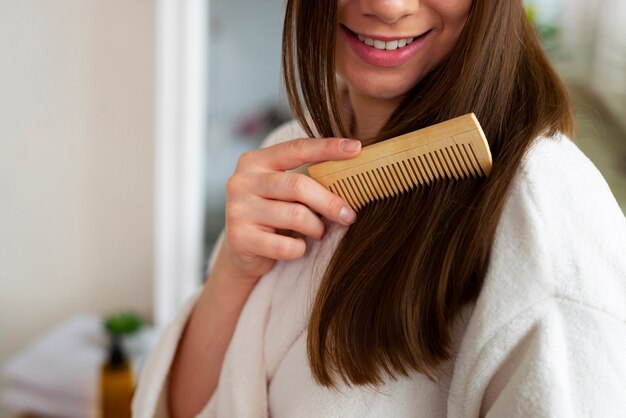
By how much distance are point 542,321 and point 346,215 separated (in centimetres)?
22

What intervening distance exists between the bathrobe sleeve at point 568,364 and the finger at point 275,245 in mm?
270

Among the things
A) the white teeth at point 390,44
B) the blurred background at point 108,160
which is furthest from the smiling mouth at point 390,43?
the blurred background at point 108,160

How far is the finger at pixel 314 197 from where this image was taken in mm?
628

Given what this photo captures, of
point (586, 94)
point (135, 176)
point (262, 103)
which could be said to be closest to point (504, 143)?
point (586, 94)

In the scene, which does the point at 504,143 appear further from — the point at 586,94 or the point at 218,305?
the point at 586,94

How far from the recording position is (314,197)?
63 centimetres

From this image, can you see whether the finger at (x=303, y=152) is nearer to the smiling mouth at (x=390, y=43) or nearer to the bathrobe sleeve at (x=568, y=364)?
the smiling mouth at (x=390, y=43)

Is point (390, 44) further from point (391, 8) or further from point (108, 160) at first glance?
point (108, 160)

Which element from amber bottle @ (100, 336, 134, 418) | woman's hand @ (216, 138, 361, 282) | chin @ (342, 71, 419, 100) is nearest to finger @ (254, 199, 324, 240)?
woman's hand @ (216, 138, 361, 282)

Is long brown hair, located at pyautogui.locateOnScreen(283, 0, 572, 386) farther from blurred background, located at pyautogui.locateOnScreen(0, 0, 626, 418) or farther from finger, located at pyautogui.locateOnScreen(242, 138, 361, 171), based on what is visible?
blurred background, located at pyautogui.locateOnScreen(0, 0, 626, 418)

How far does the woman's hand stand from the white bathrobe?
16cm

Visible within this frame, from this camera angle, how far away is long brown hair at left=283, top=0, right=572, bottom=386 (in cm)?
54

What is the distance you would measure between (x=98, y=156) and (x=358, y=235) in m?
1.17

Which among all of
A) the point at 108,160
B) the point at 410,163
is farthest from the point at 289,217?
the point at 108,160
